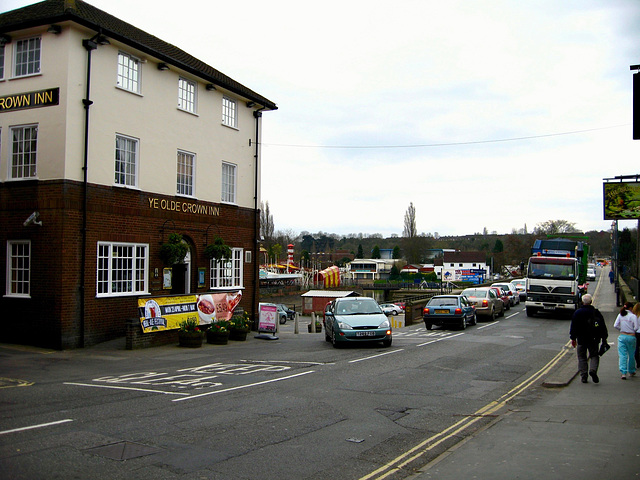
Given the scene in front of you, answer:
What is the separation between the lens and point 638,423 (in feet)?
26.8

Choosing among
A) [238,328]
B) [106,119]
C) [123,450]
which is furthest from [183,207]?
[123,450]

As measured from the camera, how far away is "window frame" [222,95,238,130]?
952 inches

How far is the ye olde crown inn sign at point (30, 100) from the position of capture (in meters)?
16.8

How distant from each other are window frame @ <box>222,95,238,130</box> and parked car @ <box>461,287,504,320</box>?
1430cm

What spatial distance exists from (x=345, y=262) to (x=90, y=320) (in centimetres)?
12857

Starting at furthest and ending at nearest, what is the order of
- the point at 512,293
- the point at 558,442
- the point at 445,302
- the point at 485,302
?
the point at 512,293 → the point at 485,302 → the point at 445,302 → the point at 558,442

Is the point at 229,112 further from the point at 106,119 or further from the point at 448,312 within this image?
the point at 448,312

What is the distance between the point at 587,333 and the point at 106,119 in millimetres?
14756

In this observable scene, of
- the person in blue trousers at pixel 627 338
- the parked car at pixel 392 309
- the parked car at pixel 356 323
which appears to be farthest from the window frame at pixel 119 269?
the parked car at pixel 392 309

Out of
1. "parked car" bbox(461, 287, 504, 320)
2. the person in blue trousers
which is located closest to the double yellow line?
the person in blue trousers

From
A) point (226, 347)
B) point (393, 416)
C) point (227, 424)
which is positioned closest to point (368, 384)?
point (393, 416)

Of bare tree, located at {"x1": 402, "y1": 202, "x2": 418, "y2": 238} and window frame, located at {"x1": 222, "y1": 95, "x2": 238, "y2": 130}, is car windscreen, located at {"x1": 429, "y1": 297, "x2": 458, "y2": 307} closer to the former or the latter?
window frame, located at {"x1": 222, "y1": 95, "x2": 238, "y2": 130}

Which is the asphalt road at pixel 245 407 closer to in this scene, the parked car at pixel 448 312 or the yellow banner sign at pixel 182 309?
the yellow banner sign at pixel 182 309

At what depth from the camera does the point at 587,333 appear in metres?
11.4
